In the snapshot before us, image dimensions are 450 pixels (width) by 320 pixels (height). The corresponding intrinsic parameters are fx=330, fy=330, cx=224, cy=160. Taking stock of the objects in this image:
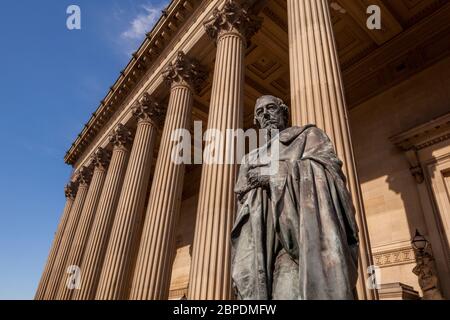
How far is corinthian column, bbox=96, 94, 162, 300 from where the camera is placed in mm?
12703

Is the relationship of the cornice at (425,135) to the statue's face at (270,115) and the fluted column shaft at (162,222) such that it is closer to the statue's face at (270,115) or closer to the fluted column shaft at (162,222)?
the fluted column shaft at (162,222)

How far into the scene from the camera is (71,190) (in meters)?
25.5

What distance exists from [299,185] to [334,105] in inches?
190

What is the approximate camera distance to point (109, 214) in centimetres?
1641

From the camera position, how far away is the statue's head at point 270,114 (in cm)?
311

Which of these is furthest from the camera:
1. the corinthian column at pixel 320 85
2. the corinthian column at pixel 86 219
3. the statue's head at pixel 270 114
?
the corinthian column at pixel 86 219

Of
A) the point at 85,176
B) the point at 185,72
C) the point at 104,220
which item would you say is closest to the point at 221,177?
the point at 185,72

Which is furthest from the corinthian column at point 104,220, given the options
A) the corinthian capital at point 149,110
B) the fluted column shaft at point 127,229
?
the corinthian capital at point 149,110

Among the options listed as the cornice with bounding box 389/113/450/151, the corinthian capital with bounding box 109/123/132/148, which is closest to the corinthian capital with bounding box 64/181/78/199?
the corinthian capital with bounding box 109/123/132/148

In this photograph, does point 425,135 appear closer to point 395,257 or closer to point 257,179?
point 395,257

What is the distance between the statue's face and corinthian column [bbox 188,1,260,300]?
216 inches

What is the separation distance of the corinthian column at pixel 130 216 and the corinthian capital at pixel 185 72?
8.88 ft

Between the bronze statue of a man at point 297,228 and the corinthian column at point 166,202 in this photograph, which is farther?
the corinthian column at point 166,202
